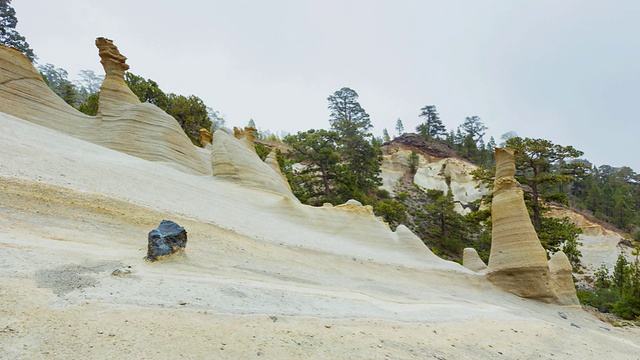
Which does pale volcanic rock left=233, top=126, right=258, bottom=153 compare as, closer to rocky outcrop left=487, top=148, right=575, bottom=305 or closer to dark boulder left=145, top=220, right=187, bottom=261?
rocky outcrop left=487, top=148, right=575, bottom=305

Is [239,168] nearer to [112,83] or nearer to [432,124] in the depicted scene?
[112,83]

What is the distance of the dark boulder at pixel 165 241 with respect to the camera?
3.04 meters

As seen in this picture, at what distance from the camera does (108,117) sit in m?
10.4

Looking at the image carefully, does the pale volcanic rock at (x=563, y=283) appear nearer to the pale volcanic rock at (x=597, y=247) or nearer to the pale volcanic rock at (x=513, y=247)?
the pale volcanic rock at (x=513, y=247)

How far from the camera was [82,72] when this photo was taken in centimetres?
10294

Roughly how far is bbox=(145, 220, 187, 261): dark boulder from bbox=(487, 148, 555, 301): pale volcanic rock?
7.48 meters

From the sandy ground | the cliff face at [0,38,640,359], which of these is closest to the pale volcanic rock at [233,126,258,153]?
the cliff face at [0,38,640,359]

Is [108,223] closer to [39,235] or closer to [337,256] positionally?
[39,235]

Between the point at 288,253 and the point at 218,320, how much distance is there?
297 centimetres

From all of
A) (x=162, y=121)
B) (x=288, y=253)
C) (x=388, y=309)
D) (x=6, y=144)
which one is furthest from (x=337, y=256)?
(x=162, y=121)

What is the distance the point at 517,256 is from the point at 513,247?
230 millimetres

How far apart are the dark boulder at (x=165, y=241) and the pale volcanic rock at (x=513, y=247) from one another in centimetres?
748

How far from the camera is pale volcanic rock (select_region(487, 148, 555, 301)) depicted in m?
7.38

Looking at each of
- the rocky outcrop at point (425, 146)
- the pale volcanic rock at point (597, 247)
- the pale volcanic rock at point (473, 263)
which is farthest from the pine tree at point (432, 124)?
the pale volcanic rock at point (473, 263)
